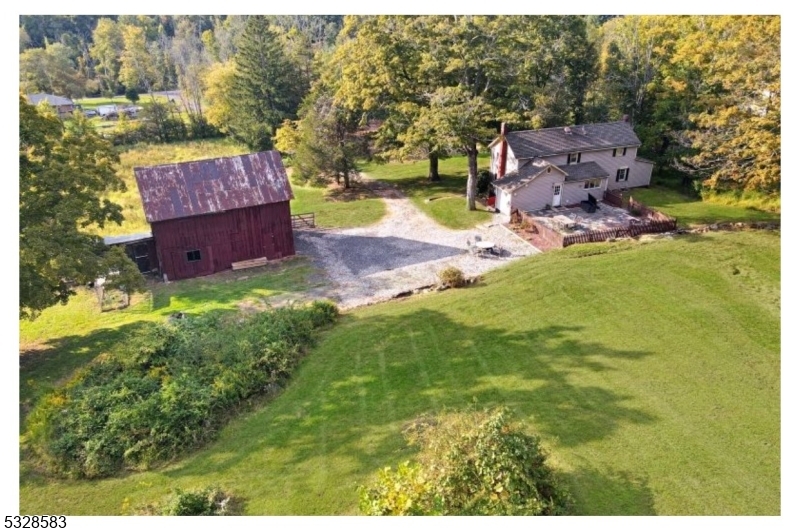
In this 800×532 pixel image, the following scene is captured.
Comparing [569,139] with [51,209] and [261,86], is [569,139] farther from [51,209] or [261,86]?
[261,86]

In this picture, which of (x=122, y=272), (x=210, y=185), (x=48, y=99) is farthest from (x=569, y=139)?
(x=48, y=99)

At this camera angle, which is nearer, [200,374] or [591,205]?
[200,374]

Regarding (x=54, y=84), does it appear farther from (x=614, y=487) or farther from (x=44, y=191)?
(x=614, y=487)

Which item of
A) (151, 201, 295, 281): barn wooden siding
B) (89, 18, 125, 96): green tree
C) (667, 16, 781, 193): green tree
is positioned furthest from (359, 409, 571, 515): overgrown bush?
(89, 18, 125, 96): green tree

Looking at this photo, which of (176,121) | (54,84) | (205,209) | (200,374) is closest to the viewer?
(200,374)

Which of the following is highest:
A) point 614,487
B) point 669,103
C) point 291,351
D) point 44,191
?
point 669,103

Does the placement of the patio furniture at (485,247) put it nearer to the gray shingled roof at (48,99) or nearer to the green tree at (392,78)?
the green tree at (392,78)

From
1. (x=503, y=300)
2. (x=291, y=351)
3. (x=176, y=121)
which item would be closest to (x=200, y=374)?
(x=291, y=351)
